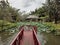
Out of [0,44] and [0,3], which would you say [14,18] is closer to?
[0,3]

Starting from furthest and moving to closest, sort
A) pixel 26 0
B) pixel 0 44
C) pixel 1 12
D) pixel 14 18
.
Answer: pixel 26 0, pixel 14 18, pixel 1 12, pixel 0 44

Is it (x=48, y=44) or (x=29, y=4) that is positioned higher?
(x=29, y=4)

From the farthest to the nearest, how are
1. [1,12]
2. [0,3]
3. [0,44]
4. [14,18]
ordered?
[14,18]
[0,3]
[1,12]
[0,44]

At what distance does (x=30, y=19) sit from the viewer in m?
48.4

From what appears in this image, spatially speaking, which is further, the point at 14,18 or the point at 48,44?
the point at 14,18

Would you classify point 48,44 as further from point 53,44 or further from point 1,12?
point 1,12

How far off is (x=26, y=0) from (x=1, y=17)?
2016 inches

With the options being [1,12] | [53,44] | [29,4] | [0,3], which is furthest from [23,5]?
[53,44]

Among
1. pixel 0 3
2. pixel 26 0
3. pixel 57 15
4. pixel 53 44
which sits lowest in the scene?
pixel 53 44

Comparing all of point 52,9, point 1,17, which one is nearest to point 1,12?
point 1,17

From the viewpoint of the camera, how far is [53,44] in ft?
44.0

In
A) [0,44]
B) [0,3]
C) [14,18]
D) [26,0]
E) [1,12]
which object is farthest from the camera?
[26,0]

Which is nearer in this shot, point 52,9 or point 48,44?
point 48,44

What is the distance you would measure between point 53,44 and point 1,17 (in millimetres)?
22707
